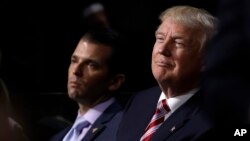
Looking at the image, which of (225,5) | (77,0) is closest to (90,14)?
(77,0)

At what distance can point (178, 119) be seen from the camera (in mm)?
2121

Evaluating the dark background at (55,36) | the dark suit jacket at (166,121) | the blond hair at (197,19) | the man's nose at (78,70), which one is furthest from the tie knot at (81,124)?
the dark background at (55,36)

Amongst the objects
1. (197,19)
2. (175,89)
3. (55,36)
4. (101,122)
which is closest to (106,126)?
(101,122)

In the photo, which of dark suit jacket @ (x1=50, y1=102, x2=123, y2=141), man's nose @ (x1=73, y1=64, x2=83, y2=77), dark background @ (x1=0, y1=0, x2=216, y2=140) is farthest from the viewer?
dark background @ (x1=0, y1=0, x2=216, y2=140)

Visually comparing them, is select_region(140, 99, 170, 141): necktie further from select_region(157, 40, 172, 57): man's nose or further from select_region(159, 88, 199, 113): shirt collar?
select_region(157, 40, 172, 57): man's nose

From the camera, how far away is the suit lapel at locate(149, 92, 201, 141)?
2.10 meters

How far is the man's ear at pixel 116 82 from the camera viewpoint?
2.96m

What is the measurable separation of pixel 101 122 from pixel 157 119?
57cm

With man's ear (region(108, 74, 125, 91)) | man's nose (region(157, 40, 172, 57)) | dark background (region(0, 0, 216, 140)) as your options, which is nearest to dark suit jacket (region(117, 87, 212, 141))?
man's nose (region(157, 40, 172, 57))

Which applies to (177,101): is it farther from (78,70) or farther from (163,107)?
(78,70)

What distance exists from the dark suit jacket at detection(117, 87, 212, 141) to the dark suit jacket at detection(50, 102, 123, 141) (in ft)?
0.79

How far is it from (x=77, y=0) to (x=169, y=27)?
245cm

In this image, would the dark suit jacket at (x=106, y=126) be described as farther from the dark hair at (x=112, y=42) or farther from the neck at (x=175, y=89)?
the neck at (x=175, y=89)

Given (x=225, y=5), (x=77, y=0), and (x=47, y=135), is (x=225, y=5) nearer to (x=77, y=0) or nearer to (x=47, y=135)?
(x=47, y=135)
